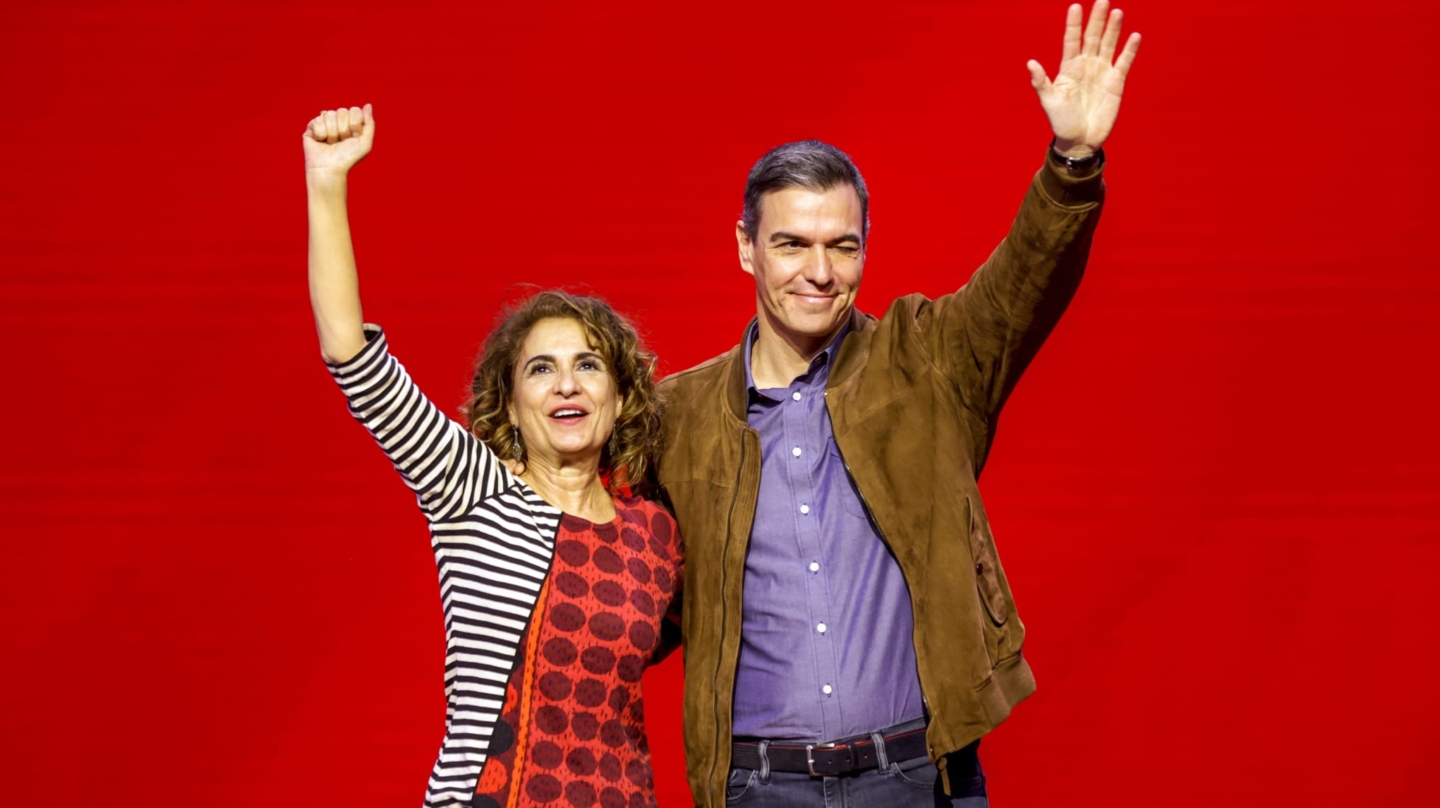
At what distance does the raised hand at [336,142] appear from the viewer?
6.17 feet

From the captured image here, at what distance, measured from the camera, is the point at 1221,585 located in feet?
10.8

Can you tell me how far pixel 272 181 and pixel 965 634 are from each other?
1.95 meters

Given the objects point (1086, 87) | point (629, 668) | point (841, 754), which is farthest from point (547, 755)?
point (1086, 87)

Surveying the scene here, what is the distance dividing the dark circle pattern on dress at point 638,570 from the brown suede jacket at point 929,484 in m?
0.11

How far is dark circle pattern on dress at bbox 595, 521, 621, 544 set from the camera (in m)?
2.09

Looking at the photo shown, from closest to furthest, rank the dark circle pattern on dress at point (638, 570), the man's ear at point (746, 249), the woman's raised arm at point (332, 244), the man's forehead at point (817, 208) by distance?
the woman's raised arm at point (332, 244), the dark circle pattern on dress at point (638, 570), the man's forehead at point (817, 208), the man's ear at point (746, 249)

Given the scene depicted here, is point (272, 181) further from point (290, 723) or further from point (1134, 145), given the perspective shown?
point (1134, 145)

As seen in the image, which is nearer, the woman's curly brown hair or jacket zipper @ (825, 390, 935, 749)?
jacket zipper @ (825, 390, 935, 749)

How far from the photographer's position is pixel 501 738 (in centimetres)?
193

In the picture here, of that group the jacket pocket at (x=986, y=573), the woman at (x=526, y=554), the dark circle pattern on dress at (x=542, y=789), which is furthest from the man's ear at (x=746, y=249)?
the dark circle pattern on dress at (x=542, y=789)

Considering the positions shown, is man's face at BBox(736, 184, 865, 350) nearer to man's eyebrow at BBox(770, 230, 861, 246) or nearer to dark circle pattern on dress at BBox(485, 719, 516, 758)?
man's eyebrow at BBox(770, 230, 861, 246)

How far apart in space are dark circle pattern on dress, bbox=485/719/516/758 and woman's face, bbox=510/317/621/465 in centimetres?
40

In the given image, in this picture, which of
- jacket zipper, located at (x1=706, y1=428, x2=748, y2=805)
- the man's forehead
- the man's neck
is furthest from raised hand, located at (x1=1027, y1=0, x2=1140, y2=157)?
jacket zipper, located at (x1=706, y1=428, x2=748, y2=805)

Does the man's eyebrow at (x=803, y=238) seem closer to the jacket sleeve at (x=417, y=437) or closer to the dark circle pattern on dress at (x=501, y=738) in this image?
the jacket sleeve at (x=417, y=437)
